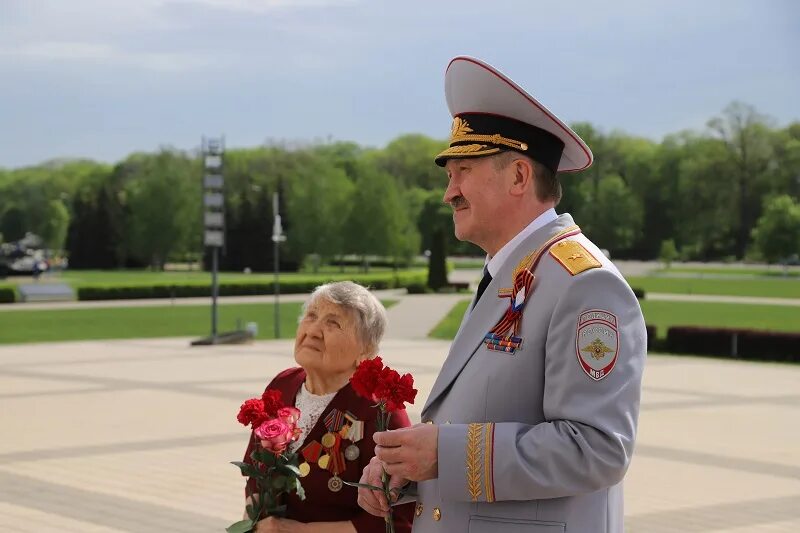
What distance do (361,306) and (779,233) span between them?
68077 millimetres

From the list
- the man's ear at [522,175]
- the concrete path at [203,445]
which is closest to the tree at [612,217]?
the concrete path at [203,445]

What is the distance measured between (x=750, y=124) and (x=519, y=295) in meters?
85.5

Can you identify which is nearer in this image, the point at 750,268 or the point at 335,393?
the point at 335,393

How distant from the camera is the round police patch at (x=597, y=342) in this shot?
7.63 ft

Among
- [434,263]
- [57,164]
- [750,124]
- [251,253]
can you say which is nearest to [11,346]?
[434,263]

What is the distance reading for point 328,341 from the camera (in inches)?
143

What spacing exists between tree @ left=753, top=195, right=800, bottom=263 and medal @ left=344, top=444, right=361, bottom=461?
6765 centimetres

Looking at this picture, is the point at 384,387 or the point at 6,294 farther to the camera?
the point at 6,294

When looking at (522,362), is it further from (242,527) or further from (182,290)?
(182,290)

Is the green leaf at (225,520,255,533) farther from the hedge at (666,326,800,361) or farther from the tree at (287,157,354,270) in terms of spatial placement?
the tree at (287,157,354,270)

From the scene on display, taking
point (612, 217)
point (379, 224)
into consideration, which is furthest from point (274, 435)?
point (612, 217)

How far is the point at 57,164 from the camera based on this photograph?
130 m

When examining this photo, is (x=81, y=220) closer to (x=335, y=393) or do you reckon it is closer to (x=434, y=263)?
(x=434, y=263)

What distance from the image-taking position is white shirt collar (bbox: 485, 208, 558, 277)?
262cm
